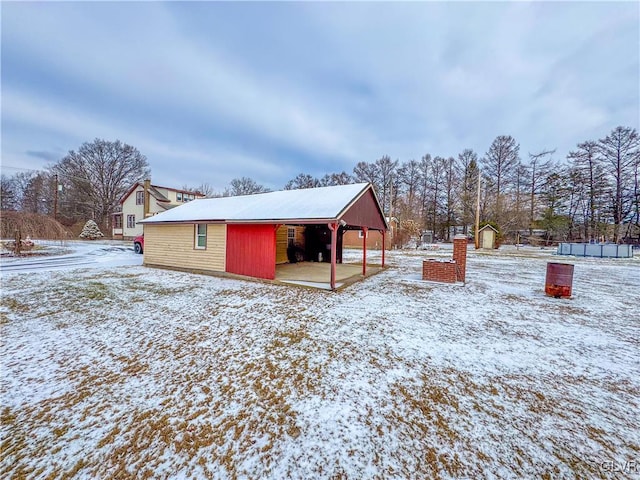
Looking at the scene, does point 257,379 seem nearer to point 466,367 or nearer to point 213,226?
point 466,367

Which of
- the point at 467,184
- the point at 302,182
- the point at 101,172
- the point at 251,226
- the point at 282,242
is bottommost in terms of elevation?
the point at 282,242

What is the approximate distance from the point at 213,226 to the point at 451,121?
858 inches

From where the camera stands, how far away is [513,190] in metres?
30.9

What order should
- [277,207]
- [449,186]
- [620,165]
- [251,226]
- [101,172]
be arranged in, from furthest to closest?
[449,186] < [101,172] < [620,165] < [277,207] < [251,226]

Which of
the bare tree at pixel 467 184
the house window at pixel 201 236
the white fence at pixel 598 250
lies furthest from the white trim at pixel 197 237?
the bare tree at pixel 467 184

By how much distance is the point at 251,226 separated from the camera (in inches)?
346

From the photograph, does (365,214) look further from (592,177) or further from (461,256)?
(592,177)

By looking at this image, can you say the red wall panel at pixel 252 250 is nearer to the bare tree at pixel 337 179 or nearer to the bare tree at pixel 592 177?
the bare tree at pixel 337 179

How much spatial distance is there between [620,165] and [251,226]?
130ft

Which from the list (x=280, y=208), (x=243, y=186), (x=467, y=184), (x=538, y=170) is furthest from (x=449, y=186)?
(x=280, y=208)

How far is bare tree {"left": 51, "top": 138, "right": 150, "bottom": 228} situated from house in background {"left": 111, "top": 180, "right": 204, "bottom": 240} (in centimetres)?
472

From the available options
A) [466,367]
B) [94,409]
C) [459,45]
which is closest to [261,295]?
[94,409]

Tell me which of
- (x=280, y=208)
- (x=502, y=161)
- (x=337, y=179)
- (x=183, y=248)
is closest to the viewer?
(x=280, y=208)

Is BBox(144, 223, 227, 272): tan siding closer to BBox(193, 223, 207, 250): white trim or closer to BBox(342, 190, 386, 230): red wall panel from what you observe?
BBox(193, 223, 207, 250): white trim
